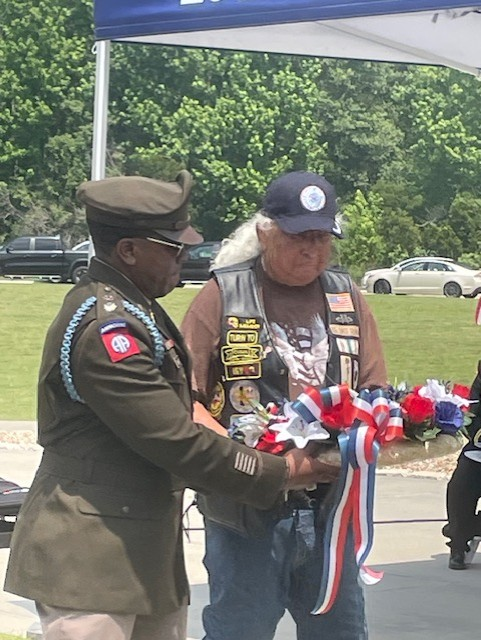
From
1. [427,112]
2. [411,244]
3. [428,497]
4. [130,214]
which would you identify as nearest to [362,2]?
[130,214]

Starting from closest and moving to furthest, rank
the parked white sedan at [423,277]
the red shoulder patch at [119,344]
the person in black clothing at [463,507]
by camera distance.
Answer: the red shoulder patch at [119,344], the person in black clothing at [463,507], the parked white sedan at [423,277]

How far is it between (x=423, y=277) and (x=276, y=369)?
8454 mm

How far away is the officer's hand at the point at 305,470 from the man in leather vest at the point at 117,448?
16 cm

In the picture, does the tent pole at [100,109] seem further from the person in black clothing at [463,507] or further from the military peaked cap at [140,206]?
the person in black clothing at [463,507]

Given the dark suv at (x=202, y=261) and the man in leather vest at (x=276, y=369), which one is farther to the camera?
the dark suv at (x=202, y=261)

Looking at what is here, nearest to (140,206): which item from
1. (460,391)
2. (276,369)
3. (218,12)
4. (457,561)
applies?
(276,369)

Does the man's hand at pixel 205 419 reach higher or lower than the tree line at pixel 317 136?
lower

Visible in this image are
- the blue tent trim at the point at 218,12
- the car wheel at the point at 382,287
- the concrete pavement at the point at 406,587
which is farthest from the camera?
the car wheel at the point at 382,287

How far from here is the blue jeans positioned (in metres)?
3.46

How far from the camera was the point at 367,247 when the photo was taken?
6785 mm

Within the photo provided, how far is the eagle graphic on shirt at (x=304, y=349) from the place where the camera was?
3.48 metres

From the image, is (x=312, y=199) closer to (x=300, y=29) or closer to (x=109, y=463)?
(x=109, y=463)

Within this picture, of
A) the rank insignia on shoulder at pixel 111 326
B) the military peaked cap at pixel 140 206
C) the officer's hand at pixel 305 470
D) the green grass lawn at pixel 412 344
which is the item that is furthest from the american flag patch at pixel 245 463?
the green grass lawn at pixel 412 344

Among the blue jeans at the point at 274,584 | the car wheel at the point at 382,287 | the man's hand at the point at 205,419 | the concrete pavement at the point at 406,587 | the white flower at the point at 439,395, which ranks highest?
the white flower at the point at 439,395
